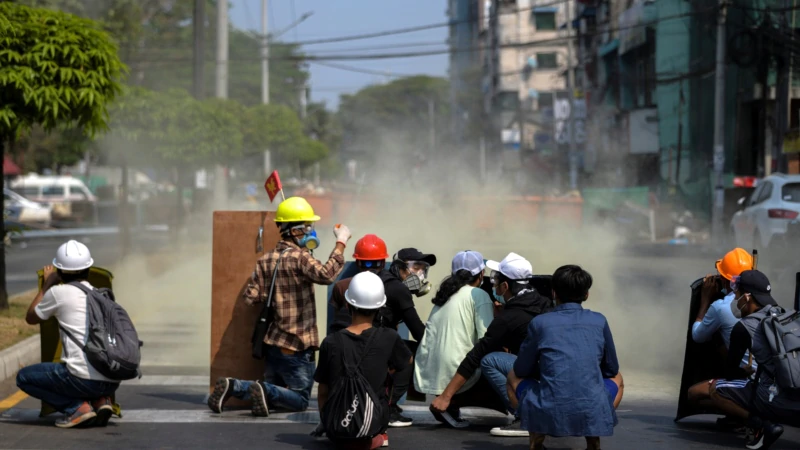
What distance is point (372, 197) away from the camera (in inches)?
1161

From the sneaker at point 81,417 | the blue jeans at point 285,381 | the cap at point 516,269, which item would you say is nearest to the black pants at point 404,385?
the blue jeans at point 285,381

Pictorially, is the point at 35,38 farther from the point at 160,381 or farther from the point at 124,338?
the point at 124,338

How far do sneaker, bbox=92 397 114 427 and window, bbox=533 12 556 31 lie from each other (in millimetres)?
75651

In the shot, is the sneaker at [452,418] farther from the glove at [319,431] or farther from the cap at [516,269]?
the cap at [516,269]

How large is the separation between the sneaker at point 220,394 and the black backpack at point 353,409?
1.61m

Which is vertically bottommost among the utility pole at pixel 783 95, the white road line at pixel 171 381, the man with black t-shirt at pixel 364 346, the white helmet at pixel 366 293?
the white road line at pixel 171 381

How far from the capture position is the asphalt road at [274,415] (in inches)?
266

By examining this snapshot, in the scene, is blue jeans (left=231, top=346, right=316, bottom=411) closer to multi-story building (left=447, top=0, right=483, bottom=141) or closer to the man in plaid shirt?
the man in plaid shirt

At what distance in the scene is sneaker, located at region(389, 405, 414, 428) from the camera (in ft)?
23.8

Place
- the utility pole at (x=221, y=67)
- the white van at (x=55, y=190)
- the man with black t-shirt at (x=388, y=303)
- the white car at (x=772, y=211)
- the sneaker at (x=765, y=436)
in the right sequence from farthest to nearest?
the white van at (x=55, y=190) → the utility pole at (x=221, y=67) → the white car at (x=772, y=211) → the man with black t-shirt at (x=388, y=303) → the sneaker at (x=765, y=436)

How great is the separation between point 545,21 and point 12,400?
7531cm

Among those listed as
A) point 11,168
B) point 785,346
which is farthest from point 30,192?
point 785,346

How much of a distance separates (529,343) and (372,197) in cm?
2361

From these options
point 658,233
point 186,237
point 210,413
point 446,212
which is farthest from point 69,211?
point 210,413
